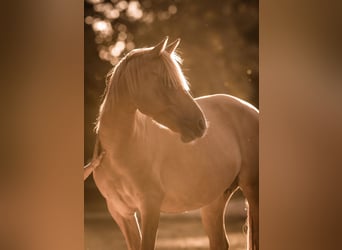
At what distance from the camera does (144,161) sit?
210 centimetres

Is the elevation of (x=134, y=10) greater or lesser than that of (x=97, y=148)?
greater

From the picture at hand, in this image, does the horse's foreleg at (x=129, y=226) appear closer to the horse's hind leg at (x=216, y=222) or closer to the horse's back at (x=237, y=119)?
the horse's hind leg at (x=216, y=222)

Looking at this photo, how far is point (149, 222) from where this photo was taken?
209 centimetres

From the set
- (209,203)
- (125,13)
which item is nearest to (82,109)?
(125,13)

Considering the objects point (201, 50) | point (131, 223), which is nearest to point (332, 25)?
point (201, 50)

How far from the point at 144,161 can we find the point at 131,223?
0.29 metres

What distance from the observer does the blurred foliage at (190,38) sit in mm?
2121

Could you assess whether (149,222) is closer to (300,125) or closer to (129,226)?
(129,226)

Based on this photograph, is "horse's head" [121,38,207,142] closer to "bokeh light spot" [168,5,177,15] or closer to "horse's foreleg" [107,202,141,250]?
"bokeh light spot" [168,5,177,15]

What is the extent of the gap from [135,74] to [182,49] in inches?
9.9

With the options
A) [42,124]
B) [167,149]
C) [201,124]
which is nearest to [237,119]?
[201,124]

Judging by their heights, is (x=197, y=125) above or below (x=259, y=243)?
above

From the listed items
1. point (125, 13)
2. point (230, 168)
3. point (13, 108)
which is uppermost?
point (125, 13)

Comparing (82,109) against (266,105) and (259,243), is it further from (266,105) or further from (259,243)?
(259,243)
